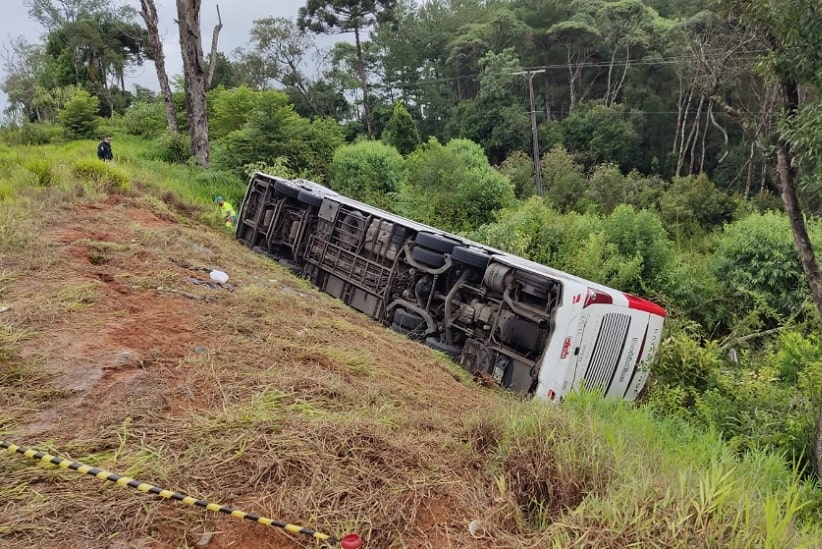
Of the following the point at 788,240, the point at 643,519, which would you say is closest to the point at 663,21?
the point at 788,240

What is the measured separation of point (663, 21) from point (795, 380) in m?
31.3

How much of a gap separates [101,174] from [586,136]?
→ 28.3 meters

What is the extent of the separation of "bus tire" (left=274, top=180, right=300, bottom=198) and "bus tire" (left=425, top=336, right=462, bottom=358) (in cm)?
356

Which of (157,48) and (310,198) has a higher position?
(157,48)

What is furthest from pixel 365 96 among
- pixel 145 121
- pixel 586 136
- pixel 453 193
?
pixel 453 193

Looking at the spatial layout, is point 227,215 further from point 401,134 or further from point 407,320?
point 401,134

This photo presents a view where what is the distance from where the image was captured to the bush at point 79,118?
2083 cm

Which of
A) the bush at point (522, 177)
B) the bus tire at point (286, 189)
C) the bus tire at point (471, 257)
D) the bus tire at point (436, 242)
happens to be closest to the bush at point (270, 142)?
the bus tire at point (286, 189)

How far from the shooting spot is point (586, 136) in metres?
32.7

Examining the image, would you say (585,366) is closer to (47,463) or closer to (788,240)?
(47,463)

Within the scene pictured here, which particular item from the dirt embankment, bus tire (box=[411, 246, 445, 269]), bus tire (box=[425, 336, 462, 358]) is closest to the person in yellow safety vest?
the dirt embankment

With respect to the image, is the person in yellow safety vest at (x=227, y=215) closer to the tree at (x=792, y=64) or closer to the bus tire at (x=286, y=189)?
the bus tire at (x=286, y=189)

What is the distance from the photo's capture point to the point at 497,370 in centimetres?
586

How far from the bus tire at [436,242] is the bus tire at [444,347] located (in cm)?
107
